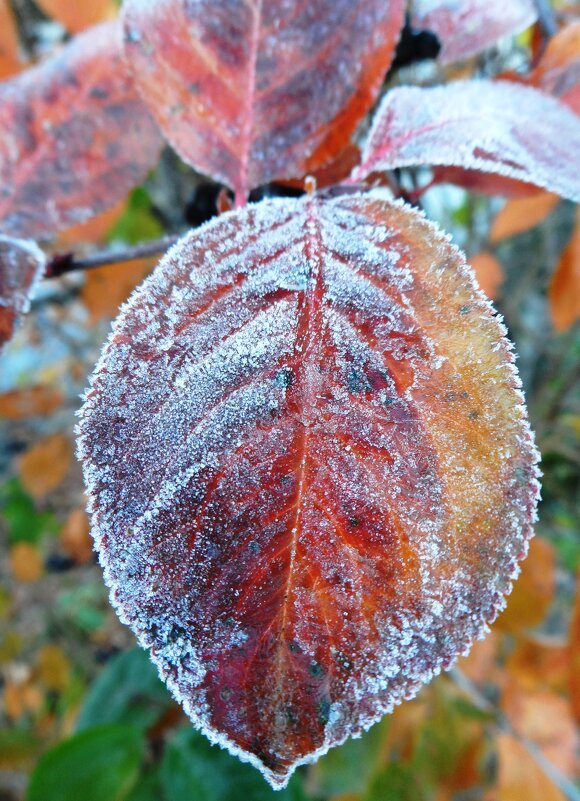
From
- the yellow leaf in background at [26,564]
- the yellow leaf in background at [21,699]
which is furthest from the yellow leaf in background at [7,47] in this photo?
the yellow leaf in background at [21,699]

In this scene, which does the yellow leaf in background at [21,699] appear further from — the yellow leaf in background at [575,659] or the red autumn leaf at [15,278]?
the red autumn leaf at [15,278]

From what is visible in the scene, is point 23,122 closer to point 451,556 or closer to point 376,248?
point 376,248

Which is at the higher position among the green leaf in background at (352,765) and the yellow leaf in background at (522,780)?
the yellow leaf in background at (522,780)

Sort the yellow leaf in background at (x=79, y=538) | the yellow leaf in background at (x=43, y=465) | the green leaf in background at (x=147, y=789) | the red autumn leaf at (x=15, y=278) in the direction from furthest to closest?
the yellow leaf in background at (x=79, y=538), the yellow leaf in background at (x=43, y=465), the green leaf in background at (x=147, y=789), the red autumn leaf at (x=15, y=278)

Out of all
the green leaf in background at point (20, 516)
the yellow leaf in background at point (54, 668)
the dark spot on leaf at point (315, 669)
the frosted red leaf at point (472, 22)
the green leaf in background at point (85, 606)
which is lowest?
the green leaf in background at point (85, 606)

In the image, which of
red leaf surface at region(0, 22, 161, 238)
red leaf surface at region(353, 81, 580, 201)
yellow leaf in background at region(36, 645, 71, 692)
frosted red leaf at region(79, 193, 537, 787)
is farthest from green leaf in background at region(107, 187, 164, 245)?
yellow leaf in background at region(36, 645, 71, 692)

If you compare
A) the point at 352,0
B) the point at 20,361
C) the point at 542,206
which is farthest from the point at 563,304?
the point at 20,361

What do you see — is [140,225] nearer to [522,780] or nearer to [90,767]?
[90,767]
